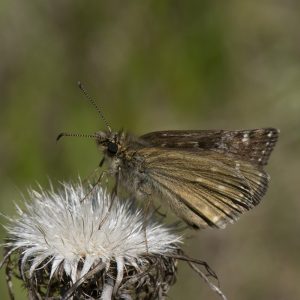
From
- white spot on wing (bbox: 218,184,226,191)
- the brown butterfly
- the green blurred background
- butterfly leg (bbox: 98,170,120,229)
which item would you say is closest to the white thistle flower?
butterfly leg (bbox: 98,170,120,229)

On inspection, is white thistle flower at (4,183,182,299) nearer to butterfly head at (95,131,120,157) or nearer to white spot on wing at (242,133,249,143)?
butterfly head at (95,131,120,157)

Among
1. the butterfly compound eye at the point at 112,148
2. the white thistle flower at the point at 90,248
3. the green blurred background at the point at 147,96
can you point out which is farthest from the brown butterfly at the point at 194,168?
the green blurred background at the point at 147,96

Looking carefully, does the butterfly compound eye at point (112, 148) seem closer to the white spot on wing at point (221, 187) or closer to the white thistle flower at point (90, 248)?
the white thistle flower at point (90, 248)

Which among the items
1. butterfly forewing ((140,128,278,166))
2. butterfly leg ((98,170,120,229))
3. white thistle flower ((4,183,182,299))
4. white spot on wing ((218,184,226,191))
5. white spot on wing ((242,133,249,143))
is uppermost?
white spot on wing ((242,133,249,143))

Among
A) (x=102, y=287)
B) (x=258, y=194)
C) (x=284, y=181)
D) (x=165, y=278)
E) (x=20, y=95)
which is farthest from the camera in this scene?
(x=284, y=181)

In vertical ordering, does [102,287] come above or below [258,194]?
below

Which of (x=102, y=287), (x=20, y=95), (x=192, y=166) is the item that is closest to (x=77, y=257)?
(x=102, y=287)

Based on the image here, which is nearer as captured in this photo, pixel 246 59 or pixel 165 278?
pixel 165 278

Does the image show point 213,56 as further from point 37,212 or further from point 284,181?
point 37,212
